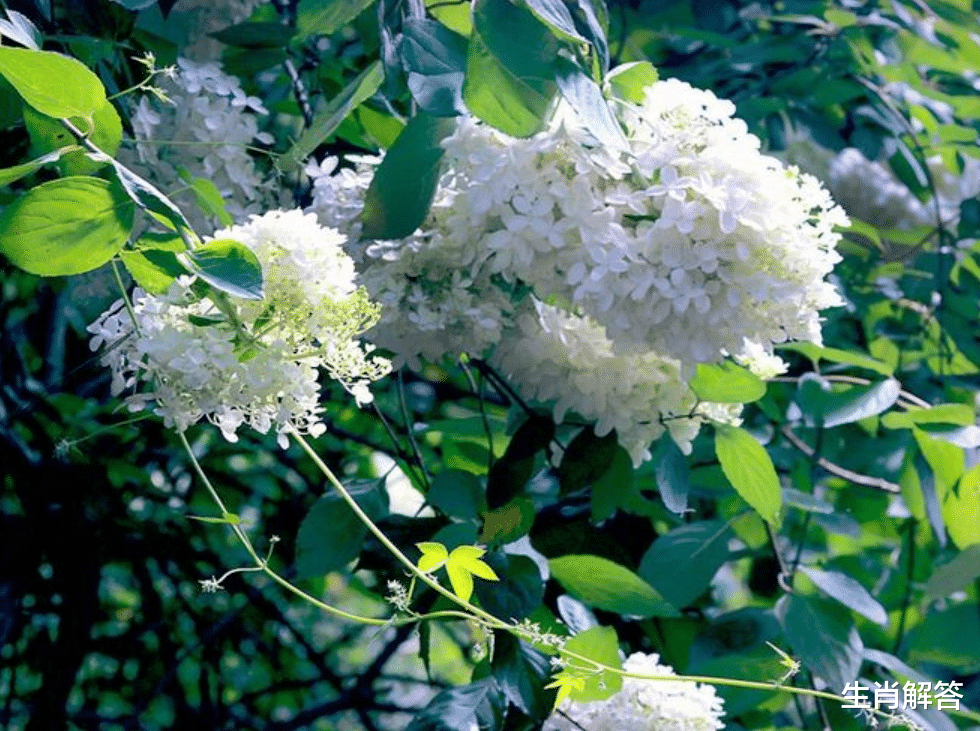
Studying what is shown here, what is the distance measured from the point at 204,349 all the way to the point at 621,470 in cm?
38

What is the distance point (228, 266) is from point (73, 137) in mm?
141

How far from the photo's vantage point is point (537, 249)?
0.80 meters

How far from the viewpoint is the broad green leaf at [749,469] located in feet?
3.23

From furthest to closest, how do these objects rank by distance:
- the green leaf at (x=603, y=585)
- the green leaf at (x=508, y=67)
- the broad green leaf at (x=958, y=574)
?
the broad green leaf at (x=958, y=574) < the green leaf at (x=603, y=585) < the green leaf at (x=508, y=67)

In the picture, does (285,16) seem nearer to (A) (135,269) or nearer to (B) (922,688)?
A: (A) (135,269)

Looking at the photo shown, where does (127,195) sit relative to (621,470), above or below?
above

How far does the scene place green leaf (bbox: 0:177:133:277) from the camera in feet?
2.24

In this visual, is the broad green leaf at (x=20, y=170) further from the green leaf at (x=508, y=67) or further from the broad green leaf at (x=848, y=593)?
the broad green leaf at (x=848, y=593)

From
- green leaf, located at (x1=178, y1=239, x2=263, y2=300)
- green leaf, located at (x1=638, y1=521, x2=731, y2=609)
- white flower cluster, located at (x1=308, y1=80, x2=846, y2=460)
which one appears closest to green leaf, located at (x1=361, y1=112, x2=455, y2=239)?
white flower cluster, located at (x1=308, y1=80, x2=846, y2=460)

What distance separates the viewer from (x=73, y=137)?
75 centimetres

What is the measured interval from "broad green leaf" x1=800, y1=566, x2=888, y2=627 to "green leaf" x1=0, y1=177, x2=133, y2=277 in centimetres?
66

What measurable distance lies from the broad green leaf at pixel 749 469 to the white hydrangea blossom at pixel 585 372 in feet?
0.27

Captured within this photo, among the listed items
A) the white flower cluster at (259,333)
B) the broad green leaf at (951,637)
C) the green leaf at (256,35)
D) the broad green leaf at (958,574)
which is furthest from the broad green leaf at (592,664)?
the broad green leaf at (951,637)

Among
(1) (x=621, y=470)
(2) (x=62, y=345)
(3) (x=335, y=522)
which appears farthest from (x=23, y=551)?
(1) (x=621, y=470)
